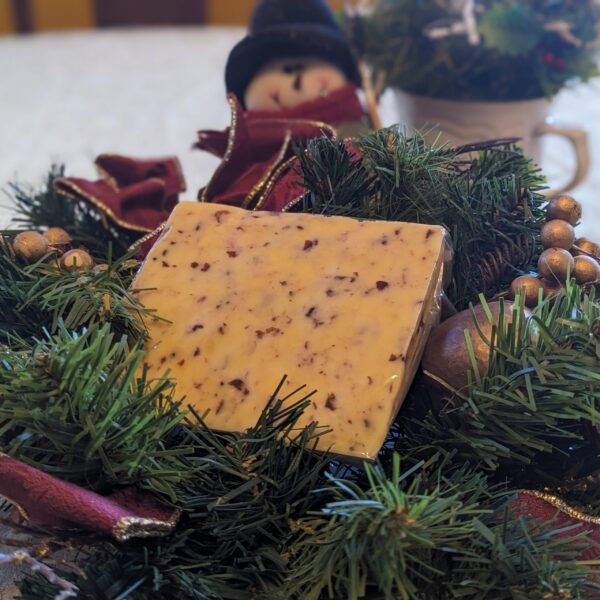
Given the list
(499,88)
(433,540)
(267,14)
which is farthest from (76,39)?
(433,540)

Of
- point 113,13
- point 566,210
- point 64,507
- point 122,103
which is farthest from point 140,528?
point 113,13

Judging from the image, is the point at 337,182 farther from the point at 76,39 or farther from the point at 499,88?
the point at 76,39

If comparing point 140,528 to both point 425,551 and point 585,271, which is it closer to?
point 425,551

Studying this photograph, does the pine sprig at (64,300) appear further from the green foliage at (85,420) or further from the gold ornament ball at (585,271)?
the gold ornament ball at (585,271)

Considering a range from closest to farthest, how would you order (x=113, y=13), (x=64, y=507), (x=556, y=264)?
1. (x=64, y=507)
2. (x=556, y=264)
3. (x=113, y=13)

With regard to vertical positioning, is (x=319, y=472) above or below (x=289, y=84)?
below

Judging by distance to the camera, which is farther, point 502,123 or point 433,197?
point 502,123
